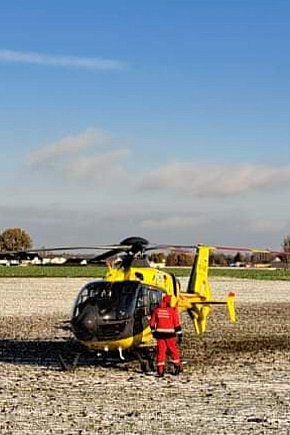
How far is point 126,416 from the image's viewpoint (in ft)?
42.9

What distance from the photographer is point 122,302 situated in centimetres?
1862

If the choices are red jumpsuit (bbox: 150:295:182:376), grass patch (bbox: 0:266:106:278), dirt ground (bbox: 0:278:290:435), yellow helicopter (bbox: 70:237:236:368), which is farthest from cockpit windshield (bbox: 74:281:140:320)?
grass patch (bbox: 0:266:106:278)

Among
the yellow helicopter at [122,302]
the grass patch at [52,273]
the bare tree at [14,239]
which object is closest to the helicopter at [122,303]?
the yellow helicopter at [122,302]

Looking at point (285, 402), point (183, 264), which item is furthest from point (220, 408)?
point (183, 264)

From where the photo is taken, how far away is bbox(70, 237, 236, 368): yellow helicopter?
711 inches

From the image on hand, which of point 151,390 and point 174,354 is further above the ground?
point 174,354

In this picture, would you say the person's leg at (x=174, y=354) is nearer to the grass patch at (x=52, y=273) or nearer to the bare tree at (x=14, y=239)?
the grass patch at (x=52, y=273)

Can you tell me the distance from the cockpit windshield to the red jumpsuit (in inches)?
29.2

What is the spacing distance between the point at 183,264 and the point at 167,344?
379 ft

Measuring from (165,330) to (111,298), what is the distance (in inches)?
57.2

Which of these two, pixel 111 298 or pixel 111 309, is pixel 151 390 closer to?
pixel 111 309

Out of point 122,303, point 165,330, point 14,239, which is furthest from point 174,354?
point 14,239

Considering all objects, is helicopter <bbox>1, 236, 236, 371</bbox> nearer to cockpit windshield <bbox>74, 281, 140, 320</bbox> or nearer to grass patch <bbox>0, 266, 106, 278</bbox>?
cockpit windshield <bbox>74, 281, 140, 320</bbox>

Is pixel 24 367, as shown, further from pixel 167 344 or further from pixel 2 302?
pixel 2 302
